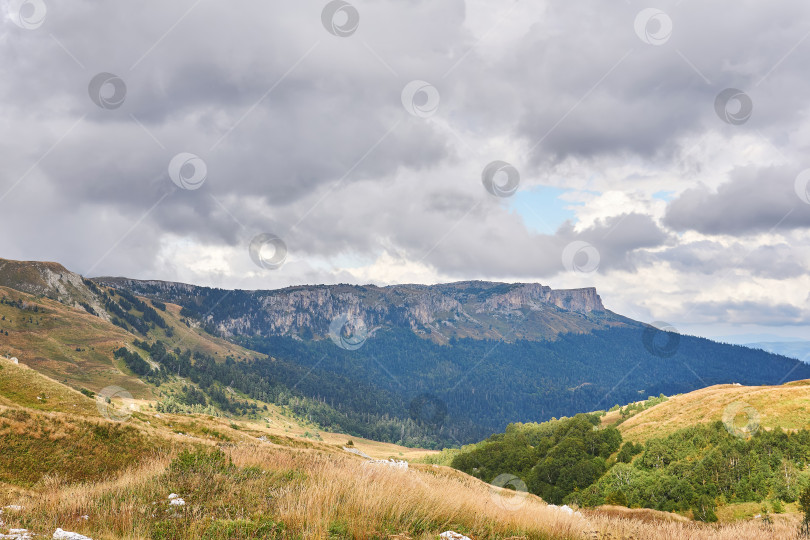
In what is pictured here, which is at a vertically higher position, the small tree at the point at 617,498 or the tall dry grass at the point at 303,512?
the tall dry grass at the point at 303,512

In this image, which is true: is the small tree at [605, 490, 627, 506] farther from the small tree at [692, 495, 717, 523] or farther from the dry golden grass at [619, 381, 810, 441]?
the dry golden grass at [619, 381, 810, 441]

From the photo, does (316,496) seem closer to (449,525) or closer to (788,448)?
(449,525)

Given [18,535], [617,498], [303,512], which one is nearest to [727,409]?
[617,498]

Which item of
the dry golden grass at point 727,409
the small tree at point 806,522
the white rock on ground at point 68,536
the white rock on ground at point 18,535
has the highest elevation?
the dry golden grass at point 727,409

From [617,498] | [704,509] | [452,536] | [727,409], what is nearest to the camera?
[452,536]

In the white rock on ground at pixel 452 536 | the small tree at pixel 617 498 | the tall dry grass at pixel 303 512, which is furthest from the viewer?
the small tree at pixel 617 498

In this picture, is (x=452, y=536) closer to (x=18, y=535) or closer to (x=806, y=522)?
(x=18, y=535)

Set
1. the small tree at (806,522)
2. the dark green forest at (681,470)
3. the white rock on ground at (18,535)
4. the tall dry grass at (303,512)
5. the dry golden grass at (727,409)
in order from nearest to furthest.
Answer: the white rock on ground at (18,535), the tall dry grass at (303,512), the small tree at (806,522), the dark green forest at (681,470), the dry golden grass at (727,409)

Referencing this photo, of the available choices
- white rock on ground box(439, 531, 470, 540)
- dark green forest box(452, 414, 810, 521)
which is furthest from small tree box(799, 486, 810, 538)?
dark green forest box(452, 414, 810, 521)

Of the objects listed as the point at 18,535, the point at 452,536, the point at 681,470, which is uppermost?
the point at 681,470

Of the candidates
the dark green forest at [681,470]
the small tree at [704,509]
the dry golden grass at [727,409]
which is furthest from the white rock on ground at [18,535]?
the dry golden grass at [727,409]

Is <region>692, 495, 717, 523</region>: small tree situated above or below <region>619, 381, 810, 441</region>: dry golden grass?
below

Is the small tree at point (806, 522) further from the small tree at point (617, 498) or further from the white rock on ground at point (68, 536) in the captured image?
the small tree at point (617, 498)

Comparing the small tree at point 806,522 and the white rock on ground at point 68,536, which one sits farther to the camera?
the small tree at point 806,522
